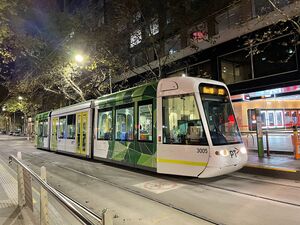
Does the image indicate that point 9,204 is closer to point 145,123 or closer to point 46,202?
point 46,202

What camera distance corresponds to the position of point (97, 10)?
30.8 meters

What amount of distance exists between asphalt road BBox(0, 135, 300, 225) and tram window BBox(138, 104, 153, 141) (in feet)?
4.67

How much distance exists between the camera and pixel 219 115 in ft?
29.0

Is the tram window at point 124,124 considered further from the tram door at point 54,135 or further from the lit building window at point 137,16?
the tram door at point 54,135

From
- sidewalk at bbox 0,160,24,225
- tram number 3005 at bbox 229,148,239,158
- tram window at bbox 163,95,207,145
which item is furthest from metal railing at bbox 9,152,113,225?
tram number 3005 at bbox 229,148,239,158

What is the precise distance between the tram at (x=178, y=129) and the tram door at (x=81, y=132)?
2.94m

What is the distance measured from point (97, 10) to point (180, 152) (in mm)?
26380

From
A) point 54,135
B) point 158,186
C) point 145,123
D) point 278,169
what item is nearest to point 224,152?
point 158,186

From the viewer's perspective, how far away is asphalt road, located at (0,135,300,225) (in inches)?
220

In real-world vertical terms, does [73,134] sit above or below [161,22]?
below

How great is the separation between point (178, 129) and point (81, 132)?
789 cm

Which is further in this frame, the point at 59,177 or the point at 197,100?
the point at 59,177

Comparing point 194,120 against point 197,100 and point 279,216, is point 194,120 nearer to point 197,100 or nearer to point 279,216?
point 197,100

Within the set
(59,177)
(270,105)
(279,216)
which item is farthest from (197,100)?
(270,105)
